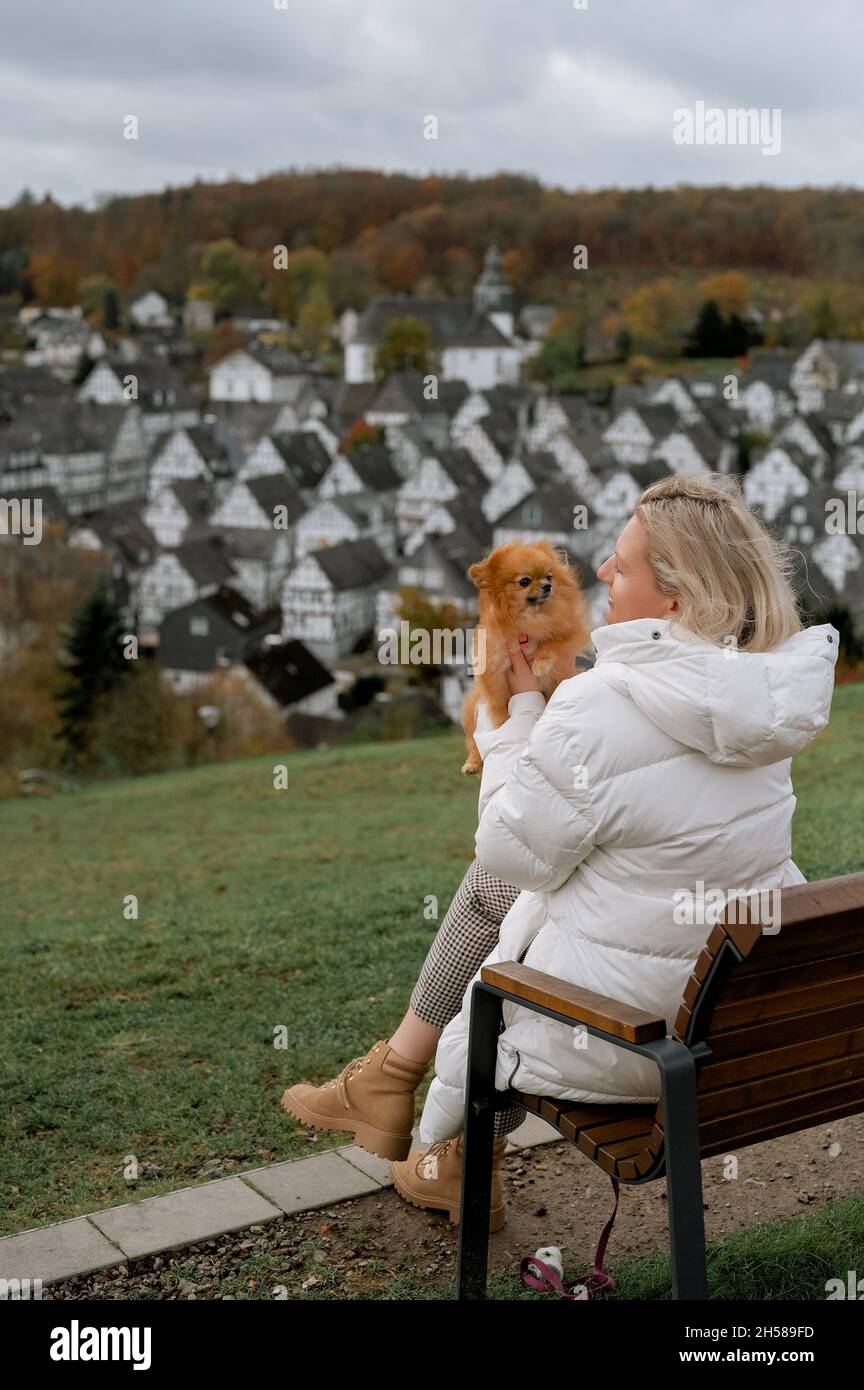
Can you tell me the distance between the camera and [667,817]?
2865 millimetres

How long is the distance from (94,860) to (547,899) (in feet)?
33.5

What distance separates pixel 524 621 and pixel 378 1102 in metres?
1.30

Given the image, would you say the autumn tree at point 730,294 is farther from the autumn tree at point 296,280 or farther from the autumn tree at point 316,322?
the autumn tree at point 296,280

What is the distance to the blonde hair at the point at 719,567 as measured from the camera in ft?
9.61

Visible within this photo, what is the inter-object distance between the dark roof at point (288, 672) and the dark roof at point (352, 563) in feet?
42.4

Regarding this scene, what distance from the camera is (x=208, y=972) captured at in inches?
238

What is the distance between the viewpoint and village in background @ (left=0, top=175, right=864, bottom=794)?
1620 inches

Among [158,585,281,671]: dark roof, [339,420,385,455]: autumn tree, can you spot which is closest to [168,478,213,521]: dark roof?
[339,420,385,455]: autumn tree

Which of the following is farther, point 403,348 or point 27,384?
point 403,348

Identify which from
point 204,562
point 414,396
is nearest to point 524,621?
point 204,562

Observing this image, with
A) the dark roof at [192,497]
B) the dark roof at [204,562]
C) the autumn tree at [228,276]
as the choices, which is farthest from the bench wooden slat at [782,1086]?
the autumn tree at [228,276]

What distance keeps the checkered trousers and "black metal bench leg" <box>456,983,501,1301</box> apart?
51 centimetres

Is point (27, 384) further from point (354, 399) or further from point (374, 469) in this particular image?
point (374, 469)
